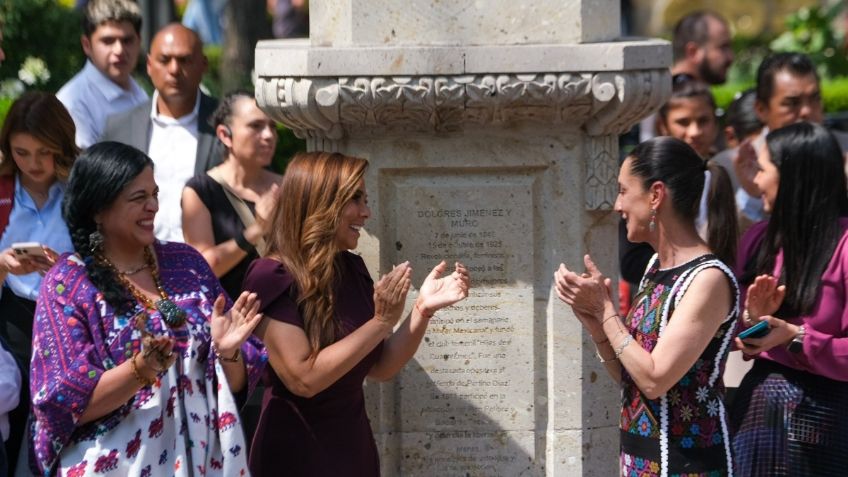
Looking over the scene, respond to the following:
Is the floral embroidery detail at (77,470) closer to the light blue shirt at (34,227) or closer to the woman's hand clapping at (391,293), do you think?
the woman's hand clapping at (391,293)

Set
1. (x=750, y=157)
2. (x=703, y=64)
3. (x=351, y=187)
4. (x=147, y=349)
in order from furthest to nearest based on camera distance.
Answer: (x=703, y=64) < (x=750, y=157) < (x=351, y=187) < (x=147, y=349)

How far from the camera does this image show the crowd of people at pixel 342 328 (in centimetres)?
464

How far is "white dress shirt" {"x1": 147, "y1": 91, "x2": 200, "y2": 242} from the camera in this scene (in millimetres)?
6832

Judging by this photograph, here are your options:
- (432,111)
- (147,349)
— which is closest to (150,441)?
(147,349)

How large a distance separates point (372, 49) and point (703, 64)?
16.1 feet

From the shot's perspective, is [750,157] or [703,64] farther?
[703,64]

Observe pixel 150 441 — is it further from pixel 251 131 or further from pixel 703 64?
pixel 703 64

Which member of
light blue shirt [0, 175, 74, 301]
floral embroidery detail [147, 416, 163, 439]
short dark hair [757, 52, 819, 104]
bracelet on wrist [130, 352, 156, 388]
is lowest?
floral embroidery detail [147, 416, 163, 439]

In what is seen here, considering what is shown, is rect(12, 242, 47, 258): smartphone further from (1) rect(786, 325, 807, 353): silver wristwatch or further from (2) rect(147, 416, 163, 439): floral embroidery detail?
(1) rect(786, 325, 807, 353): silver wristwatch

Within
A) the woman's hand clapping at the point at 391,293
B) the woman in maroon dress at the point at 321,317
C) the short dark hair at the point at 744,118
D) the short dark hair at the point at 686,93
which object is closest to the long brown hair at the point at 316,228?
the woman in maroon dress at the point at 321,317

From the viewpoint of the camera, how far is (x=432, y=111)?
5086mm

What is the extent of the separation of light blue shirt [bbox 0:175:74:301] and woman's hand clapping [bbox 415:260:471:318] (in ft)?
5.57

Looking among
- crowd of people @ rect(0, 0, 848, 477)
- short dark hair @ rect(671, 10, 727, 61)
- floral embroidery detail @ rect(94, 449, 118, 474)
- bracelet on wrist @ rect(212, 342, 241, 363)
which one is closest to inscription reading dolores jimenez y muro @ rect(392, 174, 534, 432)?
crowd of people @ rect(0, 0, 848, 477)

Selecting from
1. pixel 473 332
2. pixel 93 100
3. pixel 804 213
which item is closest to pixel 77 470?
pixel 473 332
